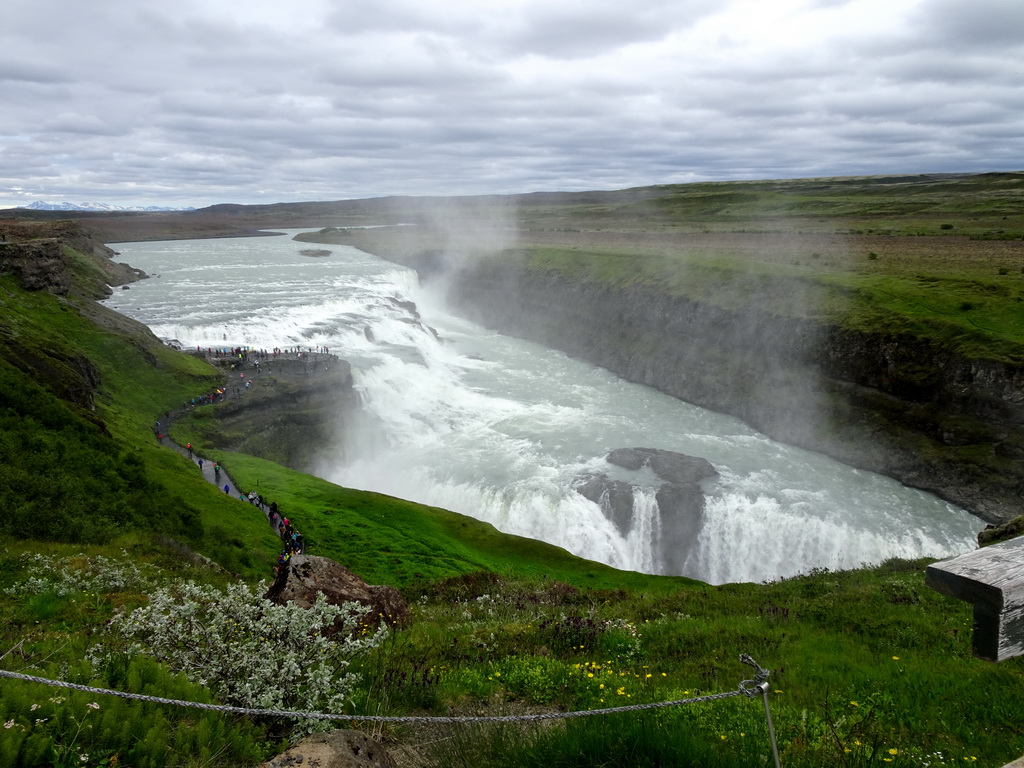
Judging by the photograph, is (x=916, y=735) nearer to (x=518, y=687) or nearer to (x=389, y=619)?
(x=518, y=687)

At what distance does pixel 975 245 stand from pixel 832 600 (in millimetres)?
67434

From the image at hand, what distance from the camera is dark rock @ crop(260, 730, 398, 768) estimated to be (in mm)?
4445

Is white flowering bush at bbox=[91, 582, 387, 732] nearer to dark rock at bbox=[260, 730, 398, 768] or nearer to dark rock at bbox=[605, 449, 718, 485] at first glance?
dark rock at bbox=[260, 730, 398, 768]

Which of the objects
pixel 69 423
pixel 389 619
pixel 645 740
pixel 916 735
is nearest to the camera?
pixel 645 740

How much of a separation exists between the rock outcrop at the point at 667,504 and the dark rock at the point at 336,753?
30825 mm

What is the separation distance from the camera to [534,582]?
19.7 m

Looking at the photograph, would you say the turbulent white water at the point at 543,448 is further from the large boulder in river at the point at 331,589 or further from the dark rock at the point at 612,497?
the large boulder in river at the point at 331,589

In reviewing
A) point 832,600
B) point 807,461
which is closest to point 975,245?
point 807,461

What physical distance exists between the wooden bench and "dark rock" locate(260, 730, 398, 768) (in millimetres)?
4132

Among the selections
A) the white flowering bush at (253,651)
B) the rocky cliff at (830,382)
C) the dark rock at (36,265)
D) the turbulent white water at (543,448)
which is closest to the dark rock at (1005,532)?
the turbulent white water at (543,448)

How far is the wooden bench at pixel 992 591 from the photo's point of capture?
347 cm

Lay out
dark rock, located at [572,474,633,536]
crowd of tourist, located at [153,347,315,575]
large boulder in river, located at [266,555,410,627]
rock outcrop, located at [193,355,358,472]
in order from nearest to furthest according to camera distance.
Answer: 1. large boulder in river, located at [266,555,410,627]
2. crowd of tourist, located at [153,347,315,575]
3. dark rock, located at [572,474,633,536]
4. rock outcrop, located at [193,355,358,472]

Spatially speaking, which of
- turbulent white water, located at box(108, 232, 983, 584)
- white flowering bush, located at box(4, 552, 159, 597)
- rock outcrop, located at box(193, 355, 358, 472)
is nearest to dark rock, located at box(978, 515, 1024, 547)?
turbulent white water, located at box(108, 232, 983, 584)

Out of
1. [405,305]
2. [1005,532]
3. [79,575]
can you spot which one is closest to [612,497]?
[1005,532]
